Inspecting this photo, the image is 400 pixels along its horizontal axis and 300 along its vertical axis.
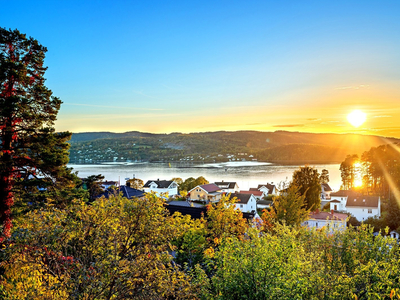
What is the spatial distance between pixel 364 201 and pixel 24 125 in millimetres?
47323

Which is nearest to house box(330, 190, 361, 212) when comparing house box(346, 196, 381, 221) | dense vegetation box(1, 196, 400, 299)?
house box(346, 196, 381, 221)

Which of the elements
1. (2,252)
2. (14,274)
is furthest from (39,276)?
(2,252)

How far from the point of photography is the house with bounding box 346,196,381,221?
44.3m

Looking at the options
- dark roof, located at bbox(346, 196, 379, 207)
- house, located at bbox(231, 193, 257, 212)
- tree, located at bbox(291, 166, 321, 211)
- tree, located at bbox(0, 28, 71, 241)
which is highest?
tree, located at bbox(0, 28, 71, 241)

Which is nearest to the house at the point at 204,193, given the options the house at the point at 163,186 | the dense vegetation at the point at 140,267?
the house at the point at 163,186

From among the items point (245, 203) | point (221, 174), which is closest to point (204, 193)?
point (245, 203)

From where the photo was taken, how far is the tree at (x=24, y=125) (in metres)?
13.0

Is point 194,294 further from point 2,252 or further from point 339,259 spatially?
point 339,259

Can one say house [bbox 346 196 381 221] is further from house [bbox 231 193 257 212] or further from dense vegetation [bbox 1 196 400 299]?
dense vegetation [bbox 1 196 400 299]

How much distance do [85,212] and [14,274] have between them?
212 centimetres

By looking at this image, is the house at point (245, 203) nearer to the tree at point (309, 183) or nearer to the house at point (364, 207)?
the tree at point (309, 183)

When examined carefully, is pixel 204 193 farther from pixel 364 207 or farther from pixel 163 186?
pixel 364 207

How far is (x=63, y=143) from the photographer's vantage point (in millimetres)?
14867

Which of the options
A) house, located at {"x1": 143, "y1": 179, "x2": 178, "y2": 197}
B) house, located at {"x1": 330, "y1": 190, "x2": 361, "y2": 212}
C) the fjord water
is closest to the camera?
house, located at {"x1": 330, "y1": 190, "x2": 361, "y2": 212}
